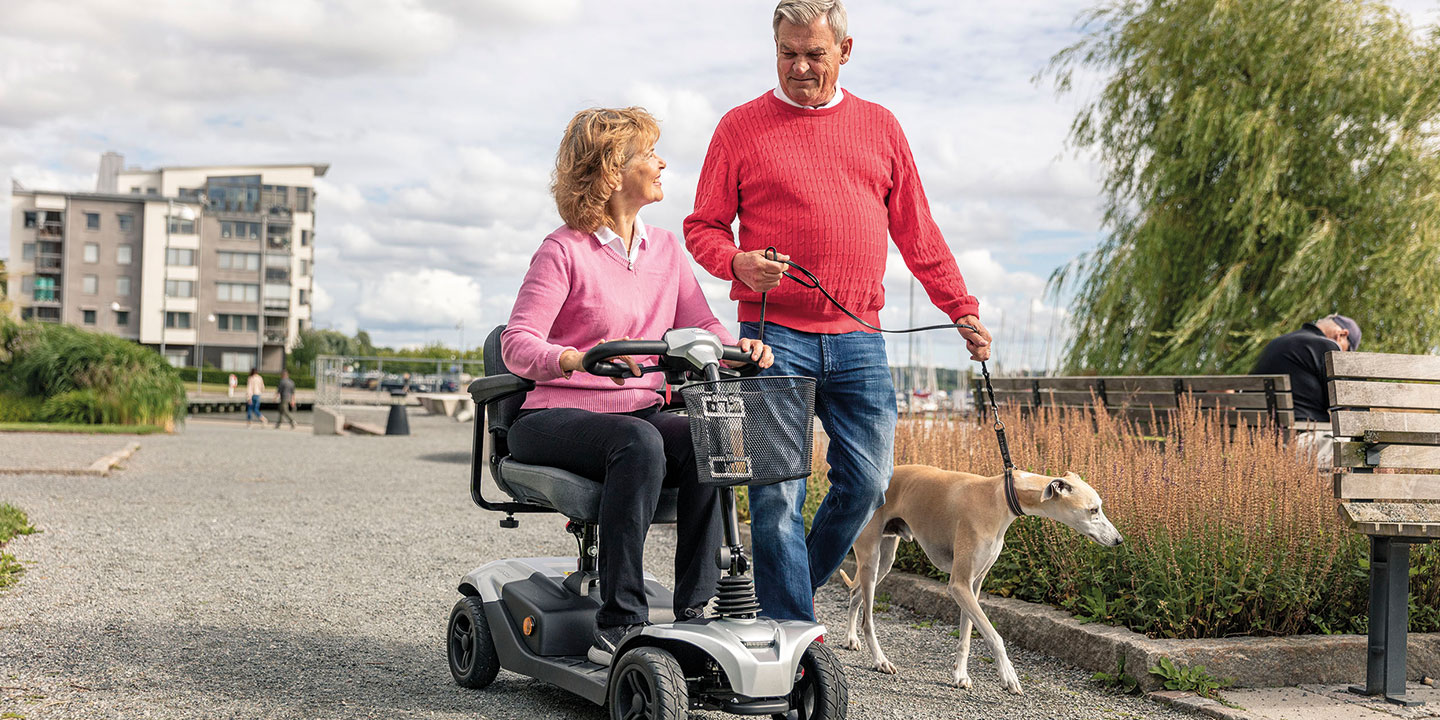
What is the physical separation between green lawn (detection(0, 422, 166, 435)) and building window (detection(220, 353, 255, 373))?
75256 mm

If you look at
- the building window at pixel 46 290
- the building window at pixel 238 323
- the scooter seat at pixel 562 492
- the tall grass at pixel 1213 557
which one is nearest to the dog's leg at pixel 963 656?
the tall grass at pixel 1213 557

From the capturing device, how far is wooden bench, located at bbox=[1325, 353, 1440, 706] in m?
4.17

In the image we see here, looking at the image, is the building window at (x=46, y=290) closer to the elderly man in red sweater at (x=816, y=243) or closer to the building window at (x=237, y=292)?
the building window at (x=237, y=292)

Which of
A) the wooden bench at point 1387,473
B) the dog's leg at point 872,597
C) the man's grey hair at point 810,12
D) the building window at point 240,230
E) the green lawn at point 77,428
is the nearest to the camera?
the man's grey hair at point 810,12

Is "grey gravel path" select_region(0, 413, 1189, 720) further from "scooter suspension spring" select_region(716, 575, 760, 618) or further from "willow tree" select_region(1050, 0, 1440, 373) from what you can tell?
"willow tree" select_region(1050, 0, 1440, 373)

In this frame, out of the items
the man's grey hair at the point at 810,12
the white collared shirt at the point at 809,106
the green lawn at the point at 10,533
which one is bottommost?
the green lawn at the point at 10,533

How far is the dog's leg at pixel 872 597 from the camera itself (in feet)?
15.0

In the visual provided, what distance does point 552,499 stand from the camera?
11.3 feet

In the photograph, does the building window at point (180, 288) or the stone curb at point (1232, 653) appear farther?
the building window at point (180, 288)

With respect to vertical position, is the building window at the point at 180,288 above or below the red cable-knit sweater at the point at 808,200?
above

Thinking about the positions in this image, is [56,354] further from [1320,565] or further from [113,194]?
[113,194]

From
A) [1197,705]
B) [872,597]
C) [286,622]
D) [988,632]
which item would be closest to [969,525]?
[988,632]

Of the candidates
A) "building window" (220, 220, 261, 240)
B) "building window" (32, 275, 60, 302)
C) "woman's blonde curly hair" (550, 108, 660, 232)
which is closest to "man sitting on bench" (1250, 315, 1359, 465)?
"woman's blonde curly hair" (550, 108, 660, 232)

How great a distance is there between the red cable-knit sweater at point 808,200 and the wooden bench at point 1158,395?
3625mm
